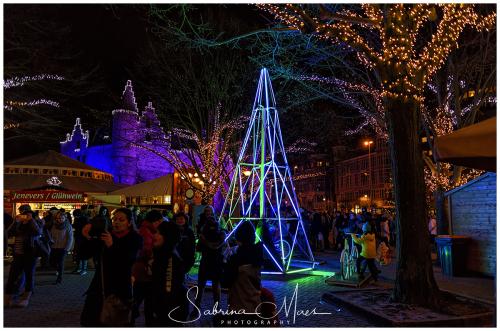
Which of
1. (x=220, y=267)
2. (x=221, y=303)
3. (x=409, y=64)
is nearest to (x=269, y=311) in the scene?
(x=220, y=267)

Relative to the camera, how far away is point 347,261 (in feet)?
35.5

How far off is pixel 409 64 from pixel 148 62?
15.4 metres

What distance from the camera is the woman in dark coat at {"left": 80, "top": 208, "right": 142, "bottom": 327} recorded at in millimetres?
4832

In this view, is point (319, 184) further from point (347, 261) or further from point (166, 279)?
point (166, 279)

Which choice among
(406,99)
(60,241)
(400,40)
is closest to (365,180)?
(60,241)

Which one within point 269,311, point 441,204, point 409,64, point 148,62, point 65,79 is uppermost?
point 148,62

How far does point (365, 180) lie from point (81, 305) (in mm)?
63615

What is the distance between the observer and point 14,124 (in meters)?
17.6

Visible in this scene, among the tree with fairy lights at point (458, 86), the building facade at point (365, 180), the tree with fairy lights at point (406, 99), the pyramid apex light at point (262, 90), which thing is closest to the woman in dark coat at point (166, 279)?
the tree with fairy lights at point (406, 99)

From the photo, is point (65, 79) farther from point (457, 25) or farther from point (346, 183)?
point (346, 183)

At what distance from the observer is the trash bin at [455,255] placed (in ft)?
36.6

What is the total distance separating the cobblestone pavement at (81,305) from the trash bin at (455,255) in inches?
118

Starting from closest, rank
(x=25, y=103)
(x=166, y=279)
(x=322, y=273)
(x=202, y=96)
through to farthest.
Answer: (x=166, y=279), (x=322, y=273), (x=25, y=103), (x=202, y=96)

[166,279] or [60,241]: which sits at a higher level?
[166,279]
